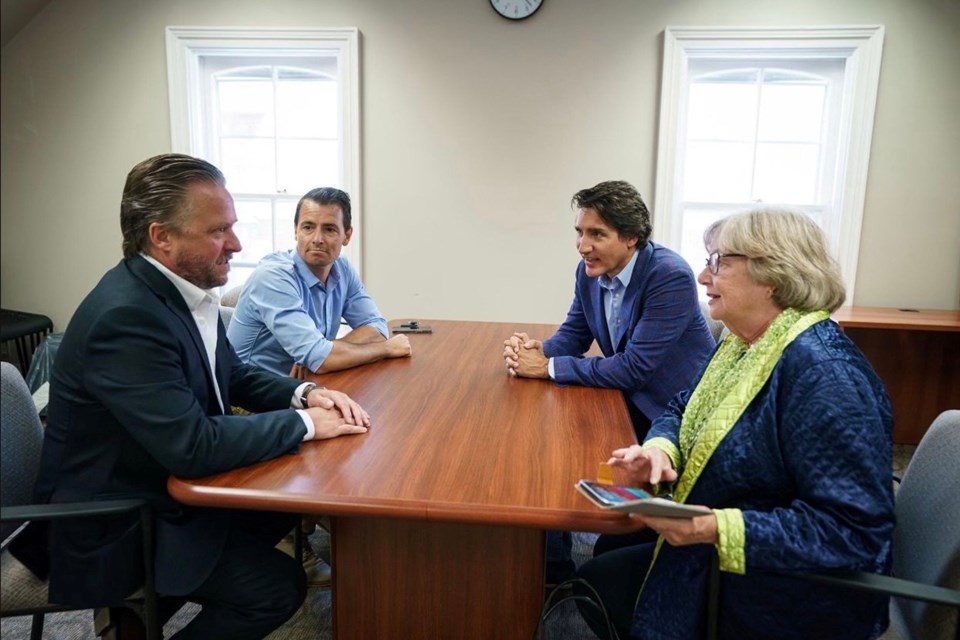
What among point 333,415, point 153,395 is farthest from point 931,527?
point 153,395

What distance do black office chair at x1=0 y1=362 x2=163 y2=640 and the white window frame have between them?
310cm

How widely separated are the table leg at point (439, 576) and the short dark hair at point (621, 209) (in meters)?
1.03

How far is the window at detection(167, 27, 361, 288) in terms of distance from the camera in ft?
11.9

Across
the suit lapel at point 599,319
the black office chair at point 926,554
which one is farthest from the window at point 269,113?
the black office chair at point 926,554

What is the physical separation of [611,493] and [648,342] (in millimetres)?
900

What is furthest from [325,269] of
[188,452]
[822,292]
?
[822,292]

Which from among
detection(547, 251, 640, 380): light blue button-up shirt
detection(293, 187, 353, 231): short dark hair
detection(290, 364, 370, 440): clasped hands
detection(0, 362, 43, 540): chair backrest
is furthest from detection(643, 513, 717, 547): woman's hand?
detection(293, 187, 353, 231): short dark hair

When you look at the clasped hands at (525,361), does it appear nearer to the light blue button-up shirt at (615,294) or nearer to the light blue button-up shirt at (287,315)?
the light blue button-up shirt at (615,294)

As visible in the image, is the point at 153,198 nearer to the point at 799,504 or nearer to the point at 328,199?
the point at 328,199

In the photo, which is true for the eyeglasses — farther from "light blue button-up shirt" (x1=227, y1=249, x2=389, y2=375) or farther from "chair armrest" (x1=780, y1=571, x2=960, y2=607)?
"light blue button-up shirt" (x1=227, y1=249, x2=389, y2=375)

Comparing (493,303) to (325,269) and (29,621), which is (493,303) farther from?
(29,621)

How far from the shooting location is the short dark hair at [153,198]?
4.20 feet

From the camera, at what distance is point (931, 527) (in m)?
1.19

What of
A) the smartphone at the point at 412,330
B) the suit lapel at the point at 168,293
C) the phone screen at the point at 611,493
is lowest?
the smartphone at the point at 412,330
